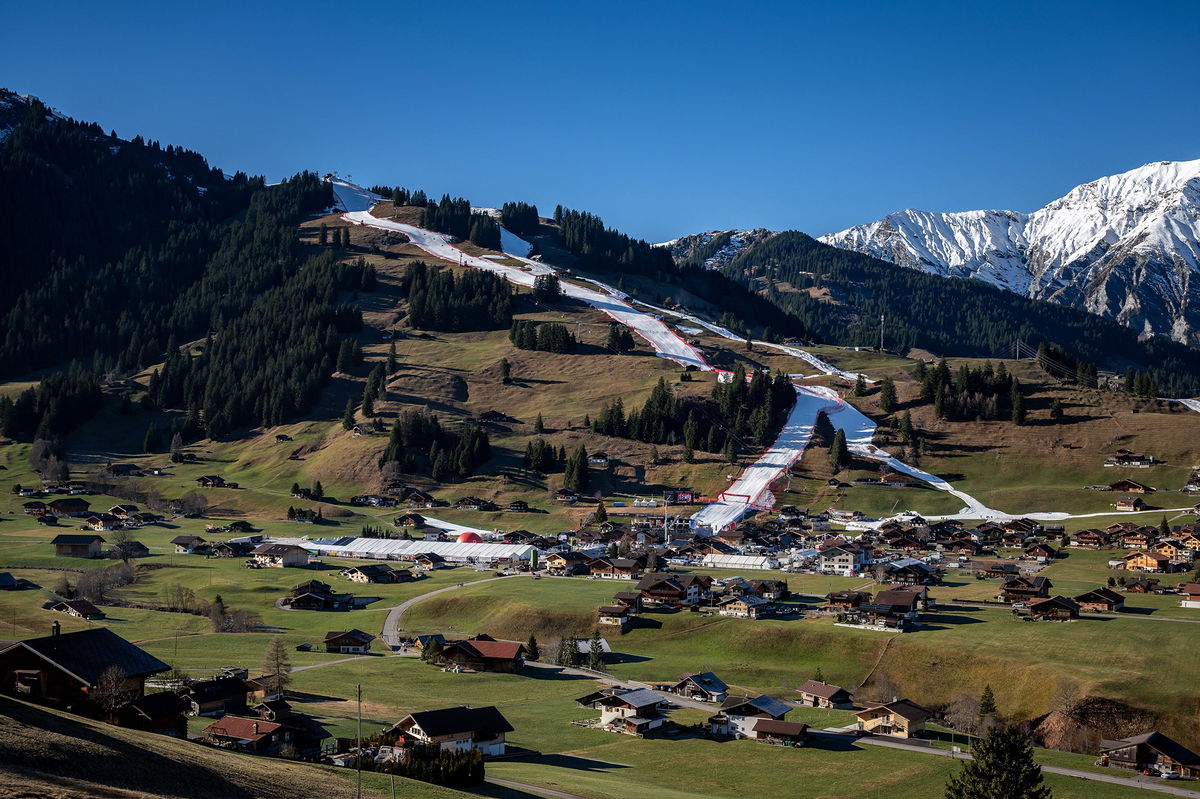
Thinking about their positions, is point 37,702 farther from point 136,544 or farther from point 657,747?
point 136,544

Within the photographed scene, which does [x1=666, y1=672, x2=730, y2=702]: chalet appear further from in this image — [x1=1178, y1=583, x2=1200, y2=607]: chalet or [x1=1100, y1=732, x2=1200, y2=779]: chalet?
[x1=1178, y1=583, x2=1200, y2=607]: chalet

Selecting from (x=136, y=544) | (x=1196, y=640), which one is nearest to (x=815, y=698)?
(x=1196, y=640)

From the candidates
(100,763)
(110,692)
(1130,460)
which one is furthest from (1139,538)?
(100,763)

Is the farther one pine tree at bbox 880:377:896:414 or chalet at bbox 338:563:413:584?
pine tree at bbox 880:377:896:414

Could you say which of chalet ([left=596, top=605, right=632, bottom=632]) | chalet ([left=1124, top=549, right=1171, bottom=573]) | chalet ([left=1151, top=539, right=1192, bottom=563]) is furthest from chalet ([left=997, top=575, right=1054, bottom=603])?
chalet ([left=596, top=605, right=632, bottom=632])

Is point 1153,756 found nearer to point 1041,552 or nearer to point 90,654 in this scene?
point 90,654

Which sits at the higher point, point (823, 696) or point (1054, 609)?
point (1054, 609)
